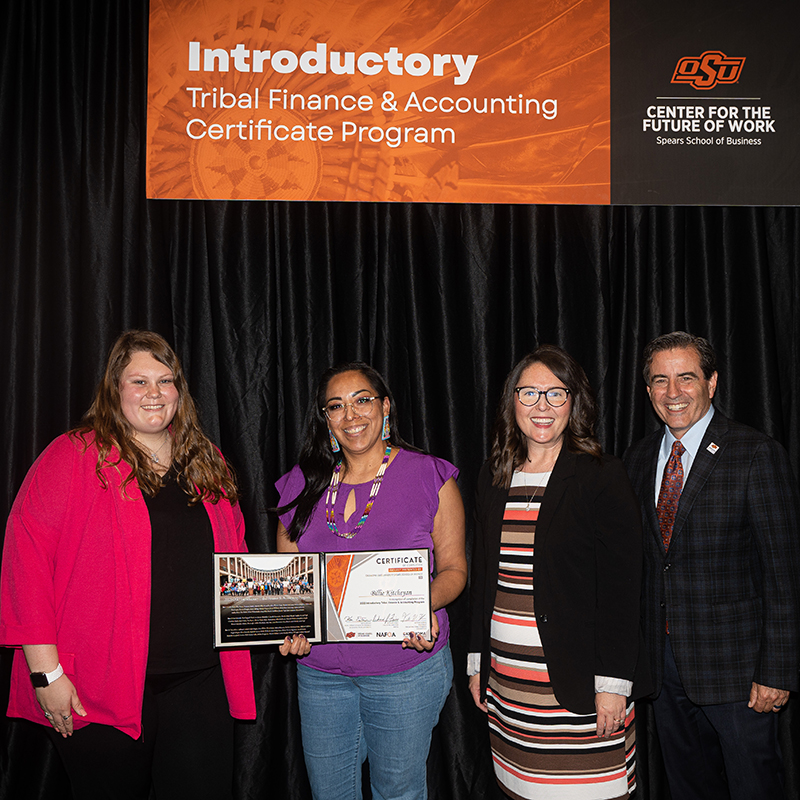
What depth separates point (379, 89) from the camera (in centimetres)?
284

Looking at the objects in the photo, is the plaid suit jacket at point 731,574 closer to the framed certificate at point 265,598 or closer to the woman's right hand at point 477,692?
the woman's right hand at point 477,692

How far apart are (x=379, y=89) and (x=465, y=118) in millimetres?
382

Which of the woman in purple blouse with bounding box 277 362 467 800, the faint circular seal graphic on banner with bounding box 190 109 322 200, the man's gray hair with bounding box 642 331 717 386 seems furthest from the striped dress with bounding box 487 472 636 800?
the faint circular seal graphic on banner with bounding box 190 109 322 200

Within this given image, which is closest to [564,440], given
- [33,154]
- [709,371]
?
[709,371]

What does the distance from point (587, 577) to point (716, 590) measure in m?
0.52

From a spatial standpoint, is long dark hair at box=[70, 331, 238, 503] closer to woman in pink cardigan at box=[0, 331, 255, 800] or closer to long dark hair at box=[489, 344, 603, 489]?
woman in pink cardigan at box=[0, 331, 255, 800]

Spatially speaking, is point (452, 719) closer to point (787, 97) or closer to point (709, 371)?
point (709, 371)

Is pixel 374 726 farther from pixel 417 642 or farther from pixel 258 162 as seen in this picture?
pixel 258 162

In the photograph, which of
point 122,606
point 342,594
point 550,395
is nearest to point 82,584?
point 122,606

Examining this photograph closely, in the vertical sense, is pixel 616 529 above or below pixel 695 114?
below

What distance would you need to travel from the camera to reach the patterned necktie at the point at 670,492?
7.45ft

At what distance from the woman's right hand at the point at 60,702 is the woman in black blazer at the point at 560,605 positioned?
3.92 feet

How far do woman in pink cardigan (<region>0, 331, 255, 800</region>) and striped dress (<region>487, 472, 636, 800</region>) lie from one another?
811 mm

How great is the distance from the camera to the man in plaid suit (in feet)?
6.98
